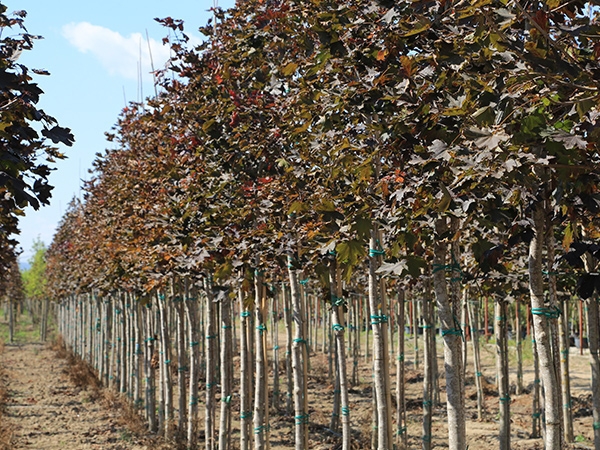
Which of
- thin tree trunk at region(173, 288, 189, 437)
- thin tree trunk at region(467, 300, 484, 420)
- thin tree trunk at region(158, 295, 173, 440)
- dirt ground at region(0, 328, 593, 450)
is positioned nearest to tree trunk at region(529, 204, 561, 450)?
dirt ground at region(0, 328, 593, 450)

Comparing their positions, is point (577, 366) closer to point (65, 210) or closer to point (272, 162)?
point (272, 162)

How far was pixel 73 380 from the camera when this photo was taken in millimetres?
19219

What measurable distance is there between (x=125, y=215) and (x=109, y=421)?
498 centimetres

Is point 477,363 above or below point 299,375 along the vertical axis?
below

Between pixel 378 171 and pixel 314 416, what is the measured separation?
346 inches

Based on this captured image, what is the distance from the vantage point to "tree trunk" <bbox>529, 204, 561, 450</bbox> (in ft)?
12.6

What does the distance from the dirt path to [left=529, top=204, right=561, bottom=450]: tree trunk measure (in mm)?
8336

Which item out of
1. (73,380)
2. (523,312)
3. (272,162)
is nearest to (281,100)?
(272,162)

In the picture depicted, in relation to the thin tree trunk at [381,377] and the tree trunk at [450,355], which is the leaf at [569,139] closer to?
the tree trunk at [450,355]

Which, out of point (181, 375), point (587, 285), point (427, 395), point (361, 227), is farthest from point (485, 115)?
point (181, 375)

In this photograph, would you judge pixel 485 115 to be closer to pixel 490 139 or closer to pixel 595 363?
pixel 490 139

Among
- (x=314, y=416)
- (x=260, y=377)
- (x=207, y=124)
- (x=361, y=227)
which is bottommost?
(x=314, y=416)

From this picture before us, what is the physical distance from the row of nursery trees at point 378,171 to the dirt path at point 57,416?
2064 millimetres

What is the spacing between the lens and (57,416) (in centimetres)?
1459
